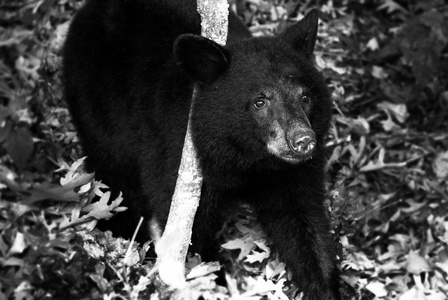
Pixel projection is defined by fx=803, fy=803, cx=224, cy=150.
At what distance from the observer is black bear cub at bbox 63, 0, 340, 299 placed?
509 centimetres

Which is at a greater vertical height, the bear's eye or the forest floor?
the bear's eye

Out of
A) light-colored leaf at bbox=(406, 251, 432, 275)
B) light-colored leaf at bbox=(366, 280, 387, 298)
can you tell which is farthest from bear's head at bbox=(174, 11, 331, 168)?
light-colored leaf at bbox=(406, 251, 432, 275)

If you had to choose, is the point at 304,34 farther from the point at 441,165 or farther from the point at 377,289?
the point at 441,165

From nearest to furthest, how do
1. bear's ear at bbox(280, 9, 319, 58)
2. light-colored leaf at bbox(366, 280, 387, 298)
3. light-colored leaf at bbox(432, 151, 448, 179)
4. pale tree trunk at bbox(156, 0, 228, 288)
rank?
pale tree trunk at bbox(156, 0, 228, 288) → bear's ear at bbox(280, 9, 319, 58) → light-colored leaf at bbox(366, 280, 387, 298) → light-colored leaf at bbox(432, 151, 448, 179)

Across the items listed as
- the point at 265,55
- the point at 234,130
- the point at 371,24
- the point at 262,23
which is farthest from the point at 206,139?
the point at 371,24

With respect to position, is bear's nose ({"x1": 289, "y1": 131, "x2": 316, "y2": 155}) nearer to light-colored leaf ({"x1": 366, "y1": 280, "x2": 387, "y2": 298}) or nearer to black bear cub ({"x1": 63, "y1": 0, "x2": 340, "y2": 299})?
black bear cub ({"x1": 63, "y1": 0, "x2": 340, "y2": 299})

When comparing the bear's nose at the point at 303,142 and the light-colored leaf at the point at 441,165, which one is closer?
the bear's nose at the point at 303,142

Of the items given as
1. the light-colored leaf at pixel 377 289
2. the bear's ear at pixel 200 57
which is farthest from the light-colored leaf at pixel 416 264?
the bear's ear at pixel 200 57

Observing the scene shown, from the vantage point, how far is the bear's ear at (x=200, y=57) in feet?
16.3

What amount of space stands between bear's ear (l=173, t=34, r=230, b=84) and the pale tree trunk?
0.14m

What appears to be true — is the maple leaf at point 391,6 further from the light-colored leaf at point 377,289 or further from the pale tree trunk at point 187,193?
the pale tree trunk at point 187,193

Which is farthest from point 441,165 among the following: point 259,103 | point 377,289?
point 259,103

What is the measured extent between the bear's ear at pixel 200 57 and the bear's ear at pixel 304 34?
547 millimetres

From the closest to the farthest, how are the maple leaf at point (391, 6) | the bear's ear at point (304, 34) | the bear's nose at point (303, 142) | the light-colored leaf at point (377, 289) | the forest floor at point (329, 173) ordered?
the bear's nose at point (303, 142) → the forest floor at point (329, 173) → the bear's ear at point (304, 34) → the light-colored leaf at point (377, 289) → the maple leaf at point (391, 6)
